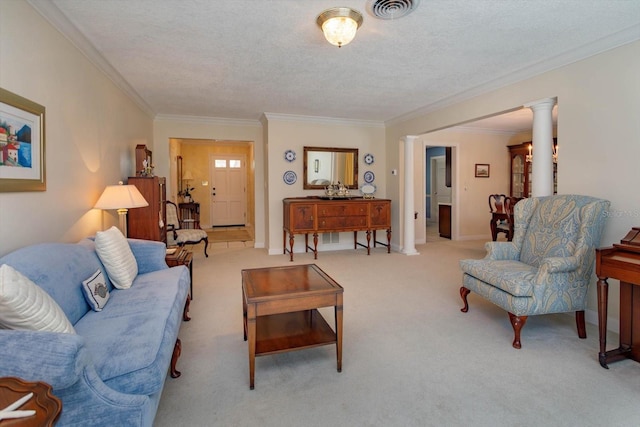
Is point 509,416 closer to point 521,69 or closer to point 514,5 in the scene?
point 514,5

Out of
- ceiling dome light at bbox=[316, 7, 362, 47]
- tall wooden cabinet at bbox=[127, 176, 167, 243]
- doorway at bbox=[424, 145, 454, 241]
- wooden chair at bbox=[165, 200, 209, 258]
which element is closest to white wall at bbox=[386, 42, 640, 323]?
ceiling dome light at bbox=[316, 7, 362, 47]

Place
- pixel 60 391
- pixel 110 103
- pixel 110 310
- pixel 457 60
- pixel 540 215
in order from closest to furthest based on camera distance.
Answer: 1. pixel 60 391
2. pixel 110 310
3. pixel 540 215
4. pixel 457 60
5. pixel 110 103

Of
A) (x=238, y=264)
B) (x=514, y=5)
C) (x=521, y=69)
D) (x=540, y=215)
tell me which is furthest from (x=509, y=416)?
(x=238, y=264)

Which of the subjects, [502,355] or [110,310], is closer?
[110,310]

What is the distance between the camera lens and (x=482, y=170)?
7121mm

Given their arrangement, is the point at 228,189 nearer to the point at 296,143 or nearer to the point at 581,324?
the point at 296,143

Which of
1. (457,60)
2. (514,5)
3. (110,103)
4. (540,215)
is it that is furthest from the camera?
(110,103)

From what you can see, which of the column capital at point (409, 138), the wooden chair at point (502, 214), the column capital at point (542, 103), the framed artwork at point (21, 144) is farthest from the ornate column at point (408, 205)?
the framed artwork at point (21, 144)

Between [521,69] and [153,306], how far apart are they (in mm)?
3868

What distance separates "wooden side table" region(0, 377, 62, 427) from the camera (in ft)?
2.85

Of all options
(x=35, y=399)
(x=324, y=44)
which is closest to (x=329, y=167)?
(x=324, y=44)

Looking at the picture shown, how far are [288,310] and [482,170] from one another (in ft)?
21.3

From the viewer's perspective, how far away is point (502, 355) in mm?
2299

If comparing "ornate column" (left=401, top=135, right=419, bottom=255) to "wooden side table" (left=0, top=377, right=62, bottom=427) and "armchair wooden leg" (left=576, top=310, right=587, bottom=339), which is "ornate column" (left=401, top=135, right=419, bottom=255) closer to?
"armchair wooden leg" (left=576, top=310, right=587, bottom=339)
